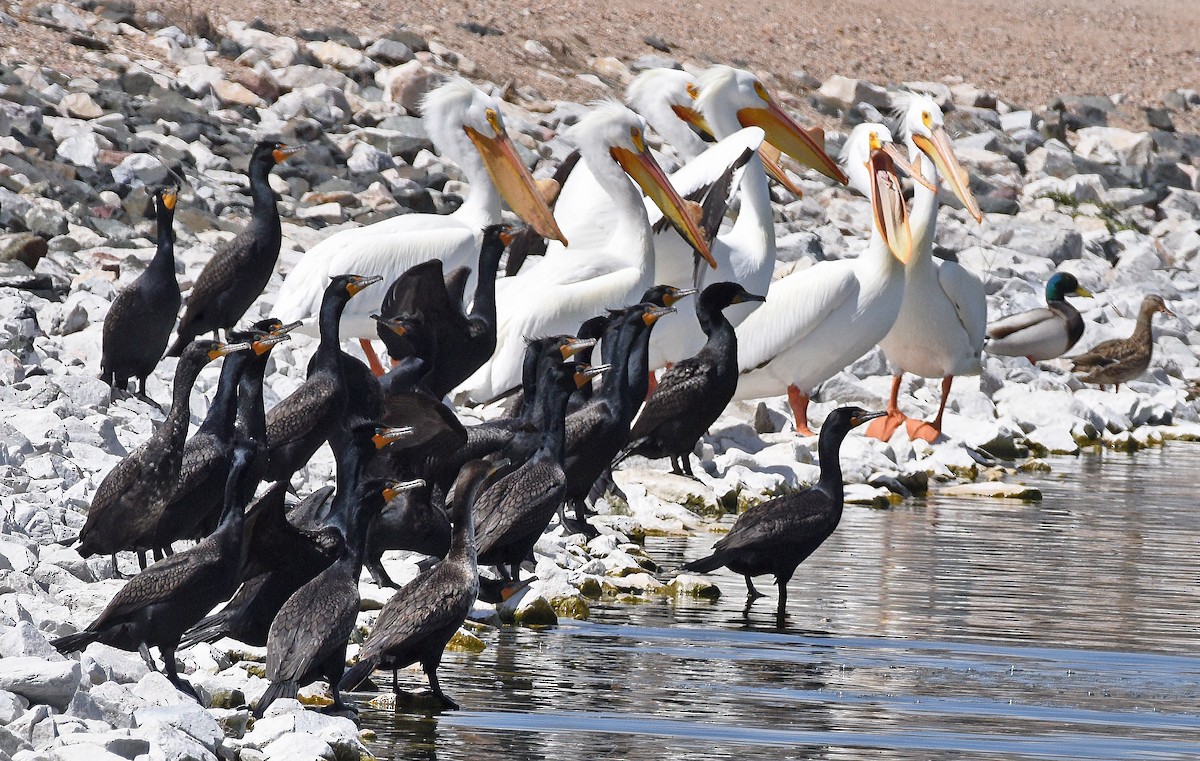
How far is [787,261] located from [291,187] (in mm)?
3883

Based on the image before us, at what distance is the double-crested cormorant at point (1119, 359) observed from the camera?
13758 mm

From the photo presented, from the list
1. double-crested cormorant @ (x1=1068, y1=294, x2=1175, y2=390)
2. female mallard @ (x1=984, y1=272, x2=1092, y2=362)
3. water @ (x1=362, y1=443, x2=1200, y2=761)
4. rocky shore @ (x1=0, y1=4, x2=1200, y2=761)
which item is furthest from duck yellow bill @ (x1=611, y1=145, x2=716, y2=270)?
double-crested cormorant @ (x1=1068, y1=294, x2=1175, y2=390)

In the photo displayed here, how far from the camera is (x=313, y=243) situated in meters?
12.8

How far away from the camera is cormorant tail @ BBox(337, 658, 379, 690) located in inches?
191

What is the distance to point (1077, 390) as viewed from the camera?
45.3ft

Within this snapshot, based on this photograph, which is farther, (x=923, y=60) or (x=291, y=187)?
(x=923, y=60)

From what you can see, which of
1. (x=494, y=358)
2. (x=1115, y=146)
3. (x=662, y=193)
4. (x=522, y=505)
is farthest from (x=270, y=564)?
(x=1115, y=146)

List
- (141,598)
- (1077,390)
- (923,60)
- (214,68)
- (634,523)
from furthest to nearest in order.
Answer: (923,60) → (214,68) → (1077,390) → (634,523) → (141,598)

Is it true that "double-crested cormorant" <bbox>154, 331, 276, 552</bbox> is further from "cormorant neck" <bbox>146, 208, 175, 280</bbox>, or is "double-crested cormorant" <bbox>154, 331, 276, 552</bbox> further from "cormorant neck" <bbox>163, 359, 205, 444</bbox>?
"cormorant neck" <bbox>146, 208, 175, 280</bbox>

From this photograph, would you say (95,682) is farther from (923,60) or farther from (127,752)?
(923,60)

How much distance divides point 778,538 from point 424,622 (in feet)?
6.54

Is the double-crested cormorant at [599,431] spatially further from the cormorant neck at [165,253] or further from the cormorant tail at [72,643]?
the cormorant tail at [72,643]

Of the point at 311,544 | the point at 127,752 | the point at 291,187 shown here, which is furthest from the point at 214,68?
the point at 127,752

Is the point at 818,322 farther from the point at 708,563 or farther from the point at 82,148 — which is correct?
the point at 82,148
